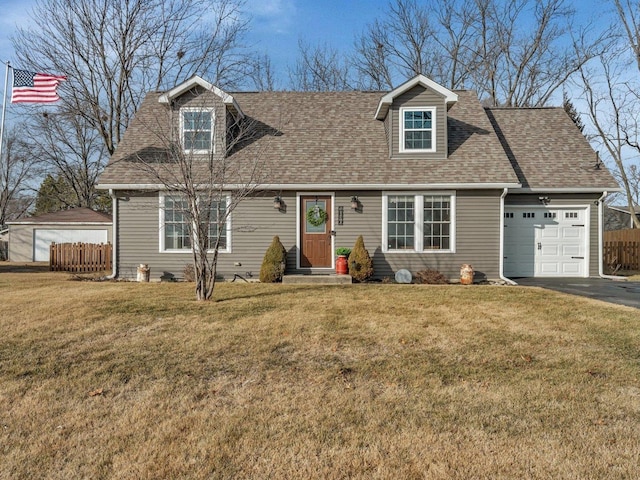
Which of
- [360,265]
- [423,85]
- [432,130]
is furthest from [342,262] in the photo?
→ [423,85]

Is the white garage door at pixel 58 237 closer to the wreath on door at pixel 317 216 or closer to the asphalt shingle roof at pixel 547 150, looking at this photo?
the wreath on door at pixel 317 216

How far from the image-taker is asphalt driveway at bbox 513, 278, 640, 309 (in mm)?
8141

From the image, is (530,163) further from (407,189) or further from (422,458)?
(422,458)

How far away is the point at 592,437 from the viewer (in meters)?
2.94

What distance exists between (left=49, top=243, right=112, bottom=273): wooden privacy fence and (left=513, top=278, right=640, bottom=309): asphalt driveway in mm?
14483

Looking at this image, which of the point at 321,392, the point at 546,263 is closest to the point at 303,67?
the point at 546,263

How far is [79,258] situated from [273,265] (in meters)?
9.45

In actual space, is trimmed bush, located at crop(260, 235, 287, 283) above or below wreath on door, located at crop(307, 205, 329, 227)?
below

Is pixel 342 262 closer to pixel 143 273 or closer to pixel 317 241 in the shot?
pixel 317 241

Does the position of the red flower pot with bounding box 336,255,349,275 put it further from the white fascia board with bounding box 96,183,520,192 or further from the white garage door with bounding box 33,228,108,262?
the white garage door with bounding box 33,228,108,262

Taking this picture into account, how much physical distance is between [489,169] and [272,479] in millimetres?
10606

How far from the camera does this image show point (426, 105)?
11656mm

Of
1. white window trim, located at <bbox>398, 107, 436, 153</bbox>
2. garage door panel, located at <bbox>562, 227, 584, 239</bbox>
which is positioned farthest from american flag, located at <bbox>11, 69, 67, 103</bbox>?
garage door panel, located at <bbox>562, 227, 584, 239</bbox>

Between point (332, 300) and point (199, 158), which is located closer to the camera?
point (332, 300)
